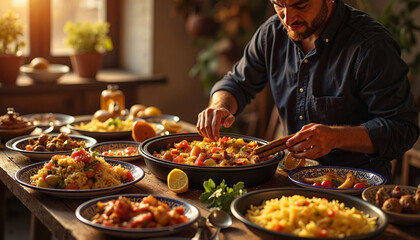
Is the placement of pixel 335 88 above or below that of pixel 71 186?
above

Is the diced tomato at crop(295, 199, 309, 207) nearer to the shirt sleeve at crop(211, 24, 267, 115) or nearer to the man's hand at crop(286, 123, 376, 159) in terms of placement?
the man's hand at crop(286, 123, 376, 159)

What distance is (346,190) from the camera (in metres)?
1.75

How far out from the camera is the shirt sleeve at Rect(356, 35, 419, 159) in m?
2.11

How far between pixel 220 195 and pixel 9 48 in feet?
9.23

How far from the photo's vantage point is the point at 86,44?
14.5ft

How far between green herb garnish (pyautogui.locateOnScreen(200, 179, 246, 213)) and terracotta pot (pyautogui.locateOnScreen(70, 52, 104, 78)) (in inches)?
118

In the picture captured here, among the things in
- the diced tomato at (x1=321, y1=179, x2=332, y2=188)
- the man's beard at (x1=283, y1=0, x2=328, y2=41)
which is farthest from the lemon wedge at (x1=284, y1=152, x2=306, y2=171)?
the man's beard at (x1=283, y1=0, x2=328, y2=41)

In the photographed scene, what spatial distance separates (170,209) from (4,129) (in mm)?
1342

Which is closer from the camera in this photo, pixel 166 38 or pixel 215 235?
pixel 215 235

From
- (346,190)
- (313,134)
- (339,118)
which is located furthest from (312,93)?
(346,190)

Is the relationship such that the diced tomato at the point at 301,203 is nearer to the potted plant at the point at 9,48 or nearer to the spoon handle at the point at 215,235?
the spoon handle at the point at 215,235

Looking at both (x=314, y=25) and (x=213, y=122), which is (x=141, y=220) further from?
(x=314, y=25)

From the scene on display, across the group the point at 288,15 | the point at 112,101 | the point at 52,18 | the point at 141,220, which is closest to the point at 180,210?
the point at 141,220

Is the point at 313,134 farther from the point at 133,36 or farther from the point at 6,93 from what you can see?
the point at 133,36
